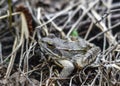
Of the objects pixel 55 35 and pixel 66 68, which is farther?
pixel 55 35

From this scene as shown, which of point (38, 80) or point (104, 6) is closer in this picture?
point (38, 80)

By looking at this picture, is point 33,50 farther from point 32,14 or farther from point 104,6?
point 104,6

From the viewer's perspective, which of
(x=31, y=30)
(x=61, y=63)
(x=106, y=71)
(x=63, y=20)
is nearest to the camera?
(x=106, y=71)

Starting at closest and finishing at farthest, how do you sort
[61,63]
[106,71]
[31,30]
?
[106,71] → [61,63] → [31,30]

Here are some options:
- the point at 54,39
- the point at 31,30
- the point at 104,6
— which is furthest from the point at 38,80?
the point at 104,6

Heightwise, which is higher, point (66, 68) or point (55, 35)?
point (55, 35)

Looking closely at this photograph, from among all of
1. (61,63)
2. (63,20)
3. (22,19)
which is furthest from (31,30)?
(61,63)

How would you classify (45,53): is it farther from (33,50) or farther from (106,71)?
(106,71)

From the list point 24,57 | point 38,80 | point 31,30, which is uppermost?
point 31,30

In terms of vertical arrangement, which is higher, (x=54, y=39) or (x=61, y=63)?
(x=54, y=39)
